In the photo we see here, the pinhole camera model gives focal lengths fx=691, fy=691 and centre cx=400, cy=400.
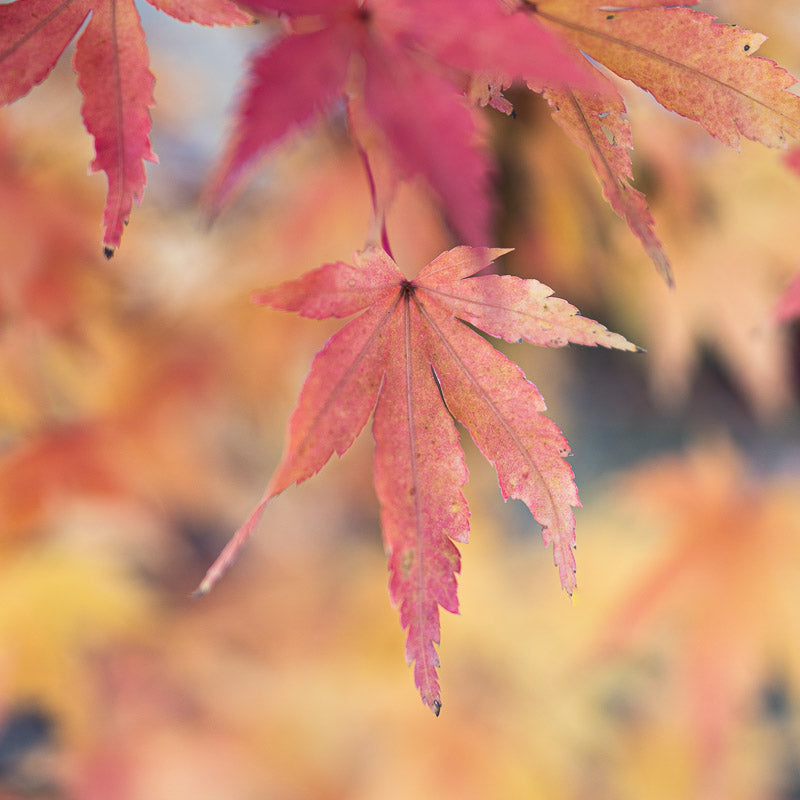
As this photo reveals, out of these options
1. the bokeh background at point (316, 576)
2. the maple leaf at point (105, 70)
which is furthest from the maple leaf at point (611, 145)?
the bokeh background at point (316, 576)

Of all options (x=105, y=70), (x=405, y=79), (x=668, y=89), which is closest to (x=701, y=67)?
(x=668, y=89)

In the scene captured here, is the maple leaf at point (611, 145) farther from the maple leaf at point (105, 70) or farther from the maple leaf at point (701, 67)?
the maple leaf at point (105, 70)

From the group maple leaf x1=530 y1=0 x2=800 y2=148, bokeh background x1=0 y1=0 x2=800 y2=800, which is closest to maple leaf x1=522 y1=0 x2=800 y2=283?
maple leaf x1=530 y1=0 x2=800 y2=148

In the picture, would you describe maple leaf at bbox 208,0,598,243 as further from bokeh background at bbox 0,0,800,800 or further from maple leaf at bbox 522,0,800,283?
bokeh background at bbox 0,0,800,800

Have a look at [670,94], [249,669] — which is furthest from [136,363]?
[670,94]

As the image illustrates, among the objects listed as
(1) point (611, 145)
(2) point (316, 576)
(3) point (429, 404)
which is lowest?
(2) point (316, 576)

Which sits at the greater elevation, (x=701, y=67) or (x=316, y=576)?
(x=701, y=67)

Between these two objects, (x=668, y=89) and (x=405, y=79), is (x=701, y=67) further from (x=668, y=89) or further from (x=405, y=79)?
(x=405, y=79)
